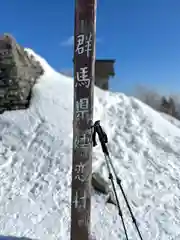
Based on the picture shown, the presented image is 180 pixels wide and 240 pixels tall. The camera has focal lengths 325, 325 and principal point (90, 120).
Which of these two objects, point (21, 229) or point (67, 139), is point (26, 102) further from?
point (21, 229)

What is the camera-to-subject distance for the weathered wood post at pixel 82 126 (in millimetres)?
4242

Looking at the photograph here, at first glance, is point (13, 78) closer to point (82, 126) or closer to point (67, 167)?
point (67, 167)

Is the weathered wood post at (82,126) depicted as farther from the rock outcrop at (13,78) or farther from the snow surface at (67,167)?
the rock outcrop at (13,78)

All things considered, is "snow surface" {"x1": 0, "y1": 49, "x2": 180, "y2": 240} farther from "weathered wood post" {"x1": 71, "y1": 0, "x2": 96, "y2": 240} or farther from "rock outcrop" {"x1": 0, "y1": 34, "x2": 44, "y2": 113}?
"weathered wood post" {"x1": 71, "y1": 0, "x2": 96, "y2": 240}

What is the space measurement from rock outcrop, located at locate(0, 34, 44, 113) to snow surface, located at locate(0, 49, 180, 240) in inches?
13.3

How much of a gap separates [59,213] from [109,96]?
5815mm

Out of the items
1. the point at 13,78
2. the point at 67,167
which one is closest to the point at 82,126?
the point at 67,167

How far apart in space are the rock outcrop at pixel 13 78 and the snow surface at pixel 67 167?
Result: 13.3 inches

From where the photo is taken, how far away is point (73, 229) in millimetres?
4332

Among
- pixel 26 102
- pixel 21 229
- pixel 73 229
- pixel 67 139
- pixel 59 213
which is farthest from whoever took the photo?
pixel 26 102

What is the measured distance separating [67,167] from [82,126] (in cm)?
317

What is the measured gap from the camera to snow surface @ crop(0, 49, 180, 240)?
587 centimetres

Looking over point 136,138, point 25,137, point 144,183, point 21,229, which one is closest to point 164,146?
point 136,138

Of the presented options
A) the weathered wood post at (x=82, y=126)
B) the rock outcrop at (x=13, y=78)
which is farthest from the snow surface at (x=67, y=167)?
the weathered wood post at (x=82, y=126)
